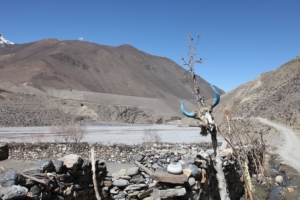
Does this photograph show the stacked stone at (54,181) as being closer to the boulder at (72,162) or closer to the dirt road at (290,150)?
the boulder at (72,162)

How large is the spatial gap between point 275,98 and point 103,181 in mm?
48441

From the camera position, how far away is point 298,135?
2556 centimetres

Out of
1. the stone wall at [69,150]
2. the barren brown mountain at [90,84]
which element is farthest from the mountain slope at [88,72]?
the stone wall at [69,150]

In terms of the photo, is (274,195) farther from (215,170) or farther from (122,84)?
(122,84)

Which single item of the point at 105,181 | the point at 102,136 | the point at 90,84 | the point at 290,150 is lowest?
the point at 290,150

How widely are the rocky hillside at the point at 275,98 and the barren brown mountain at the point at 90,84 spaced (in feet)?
46.7

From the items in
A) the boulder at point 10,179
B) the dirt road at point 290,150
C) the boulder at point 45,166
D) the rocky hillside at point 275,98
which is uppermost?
the rocky hillside at point 275,98

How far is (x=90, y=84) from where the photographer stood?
139000mm

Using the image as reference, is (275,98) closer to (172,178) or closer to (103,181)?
(172,178)

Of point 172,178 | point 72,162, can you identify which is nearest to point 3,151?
point 72,162

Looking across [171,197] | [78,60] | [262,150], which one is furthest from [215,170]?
[78,60]

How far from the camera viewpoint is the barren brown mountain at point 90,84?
240 feet

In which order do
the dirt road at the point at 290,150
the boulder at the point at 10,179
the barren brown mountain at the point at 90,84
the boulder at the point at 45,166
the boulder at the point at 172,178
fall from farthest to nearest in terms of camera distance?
1. the barren brown mountain at the point at 90,84
2. the dirt road at the point at 290,150
3. the boulder at the point at 172,178
4. the boulder at the point at 45,166
5. the boulder at the point at 10,179

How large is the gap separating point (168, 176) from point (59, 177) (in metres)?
2.04
